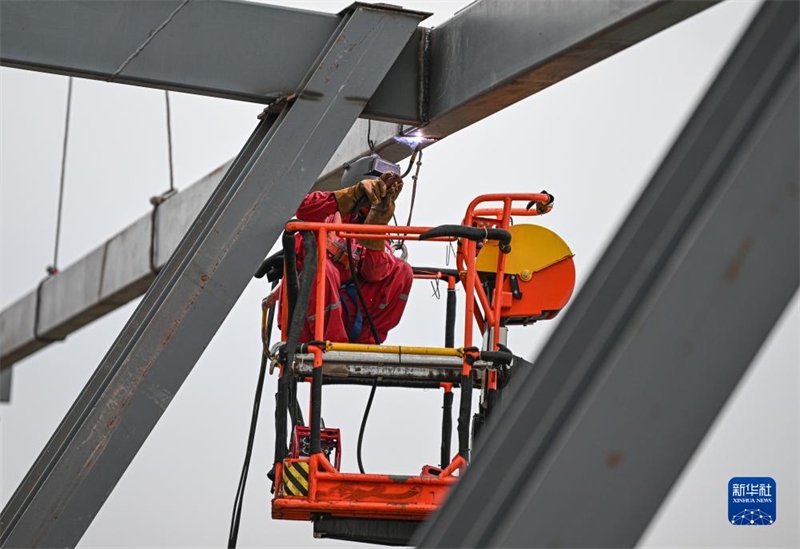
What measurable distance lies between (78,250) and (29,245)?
0.68 m

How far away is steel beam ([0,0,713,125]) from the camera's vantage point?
15.3 ft

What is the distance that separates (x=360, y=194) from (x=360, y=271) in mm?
510

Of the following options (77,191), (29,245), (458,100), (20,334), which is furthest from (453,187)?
(20,334)

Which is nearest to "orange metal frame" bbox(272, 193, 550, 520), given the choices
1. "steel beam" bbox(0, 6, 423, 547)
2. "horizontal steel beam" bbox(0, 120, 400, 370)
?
"steel beam" bbox(0, 6, 423, 547)

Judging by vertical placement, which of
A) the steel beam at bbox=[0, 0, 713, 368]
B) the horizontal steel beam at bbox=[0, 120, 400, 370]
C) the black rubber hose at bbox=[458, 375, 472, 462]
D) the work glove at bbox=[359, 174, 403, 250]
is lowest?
the black rubber hose at bbox=[458, 375, 472, 462]

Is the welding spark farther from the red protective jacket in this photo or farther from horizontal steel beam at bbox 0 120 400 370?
horizontal steel beam at bbox 0 120 400 370

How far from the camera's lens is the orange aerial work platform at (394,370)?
4480mm

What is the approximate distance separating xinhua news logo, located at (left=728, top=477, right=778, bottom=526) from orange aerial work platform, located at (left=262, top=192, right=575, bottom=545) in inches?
90.2

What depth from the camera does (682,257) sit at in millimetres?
1980

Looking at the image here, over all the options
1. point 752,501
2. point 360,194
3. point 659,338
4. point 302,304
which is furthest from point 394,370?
point 752,501

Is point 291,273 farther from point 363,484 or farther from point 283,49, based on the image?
point 283,49

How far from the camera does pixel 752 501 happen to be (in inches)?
275

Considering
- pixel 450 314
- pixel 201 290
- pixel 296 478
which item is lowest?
pixel 296 478

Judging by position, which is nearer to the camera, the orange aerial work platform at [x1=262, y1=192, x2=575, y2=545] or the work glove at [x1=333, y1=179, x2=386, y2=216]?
the orange aerial work platform at [x1=262, y1=192, x2=575, y2=545]
